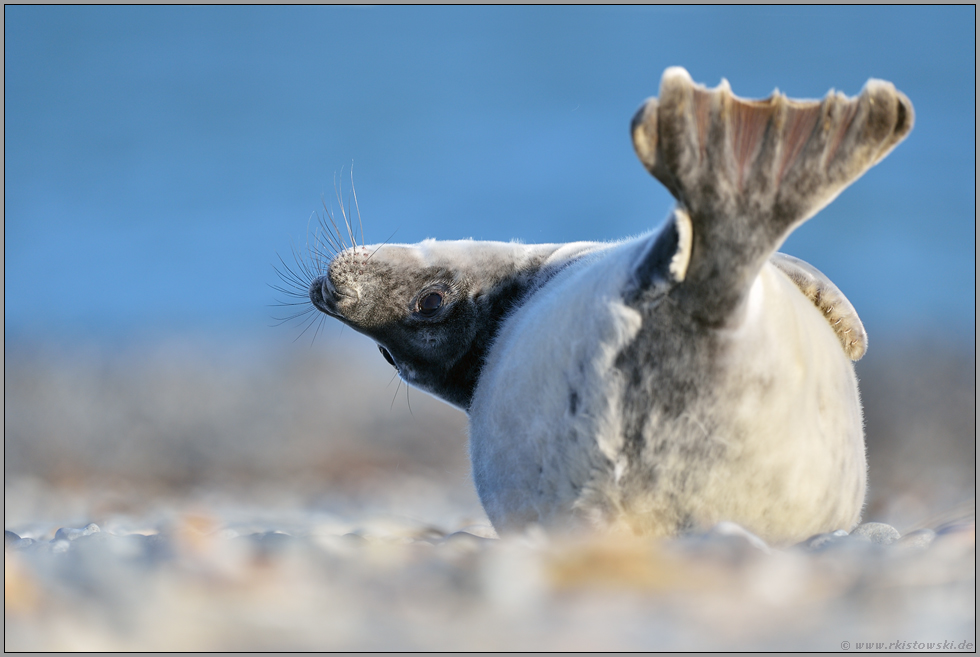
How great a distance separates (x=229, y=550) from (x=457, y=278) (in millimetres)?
2075

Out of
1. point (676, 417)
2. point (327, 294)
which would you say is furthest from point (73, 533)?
point (676, 417)

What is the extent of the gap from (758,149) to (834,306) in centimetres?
150

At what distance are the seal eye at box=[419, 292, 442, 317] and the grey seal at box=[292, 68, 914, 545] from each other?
1.49 ft

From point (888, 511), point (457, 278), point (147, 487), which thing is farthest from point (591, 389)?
point (147, 487)

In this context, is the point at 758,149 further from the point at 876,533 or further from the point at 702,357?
the point at 876,533

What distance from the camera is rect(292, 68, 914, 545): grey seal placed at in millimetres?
2273

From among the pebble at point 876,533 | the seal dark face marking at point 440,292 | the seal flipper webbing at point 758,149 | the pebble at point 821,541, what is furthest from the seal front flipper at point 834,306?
the seal flipper webbing at point 758,149

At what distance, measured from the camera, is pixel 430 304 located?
12.9 ft

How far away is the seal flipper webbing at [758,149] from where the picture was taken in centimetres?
225

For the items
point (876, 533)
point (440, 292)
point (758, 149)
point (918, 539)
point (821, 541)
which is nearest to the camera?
point (758, 149)

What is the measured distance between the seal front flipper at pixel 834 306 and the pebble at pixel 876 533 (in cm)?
79

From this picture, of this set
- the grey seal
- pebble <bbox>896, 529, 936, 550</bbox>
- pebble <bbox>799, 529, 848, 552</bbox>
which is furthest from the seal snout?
pebble <bbox>896, 529, 936, 550</bbox>

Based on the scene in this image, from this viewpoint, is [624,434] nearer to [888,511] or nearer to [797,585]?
[797,585]

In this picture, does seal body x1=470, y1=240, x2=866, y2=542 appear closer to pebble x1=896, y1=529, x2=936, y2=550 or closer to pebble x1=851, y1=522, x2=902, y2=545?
pebble x1=851, y1=522, x2=902, y2=545
